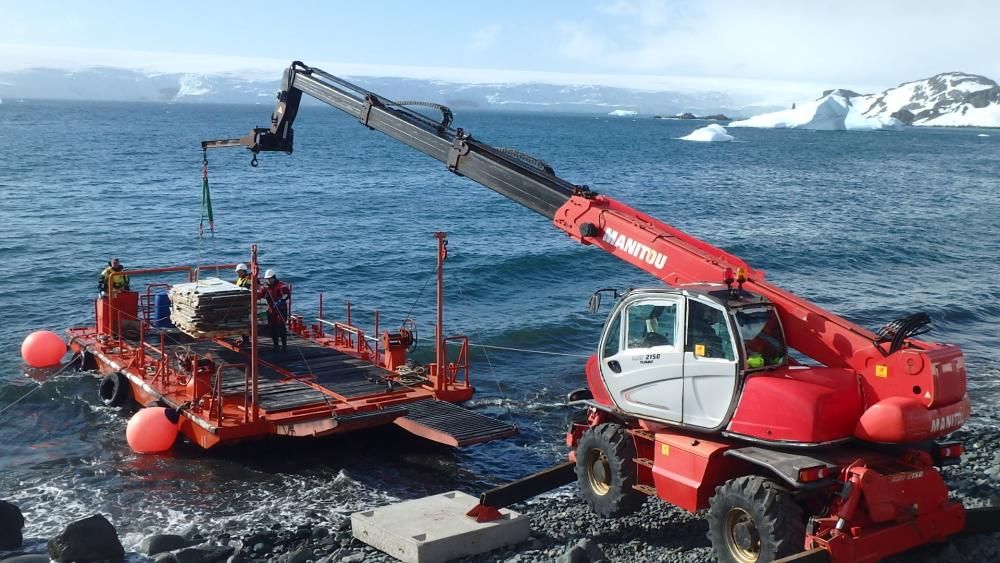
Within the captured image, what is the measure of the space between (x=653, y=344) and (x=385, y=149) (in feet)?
319

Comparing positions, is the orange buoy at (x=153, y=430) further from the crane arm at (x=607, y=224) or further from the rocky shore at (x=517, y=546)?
the crane arm at (x=607, y=224)

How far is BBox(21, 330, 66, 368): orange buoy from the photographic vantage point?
2170cm

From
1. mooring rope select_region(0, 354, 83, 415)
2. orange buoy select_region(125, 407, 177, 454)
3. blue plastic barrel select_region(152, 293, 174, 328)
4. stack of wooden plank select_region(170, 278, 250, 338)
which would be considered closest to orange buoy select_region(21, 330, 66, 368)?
mooring rope select_region(0, 354, 83, 415)

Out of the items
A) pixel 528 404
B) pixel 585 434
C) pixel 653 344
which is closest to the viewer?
pixel 653 344

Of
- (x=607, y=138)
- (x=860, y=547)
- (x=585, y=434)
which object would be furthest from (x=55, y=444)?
(x=607, y=138)

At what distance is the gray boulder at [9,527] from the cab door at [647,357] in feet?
26.2

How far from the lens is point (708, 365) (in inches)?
381

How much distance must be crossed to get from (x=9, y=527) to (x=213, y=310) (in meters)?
6.12

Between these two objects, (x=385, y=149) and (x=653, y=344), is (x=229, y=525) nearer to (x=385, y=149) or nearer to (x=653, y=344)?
(x=653, y=344)

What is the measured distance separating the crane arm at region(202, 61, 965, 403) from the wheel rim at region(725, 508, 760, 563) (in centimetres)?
176

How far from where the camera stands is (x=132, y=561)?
468 inches

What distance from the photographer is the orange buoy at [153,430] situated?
51.3ft

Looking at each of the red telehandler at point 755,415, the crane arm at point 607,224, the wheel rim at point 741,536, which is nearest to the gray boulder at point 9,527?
the red telehandler at point 755,415

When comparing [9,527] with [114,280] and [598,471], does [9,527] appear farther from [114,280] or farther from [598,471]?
[114,280]
